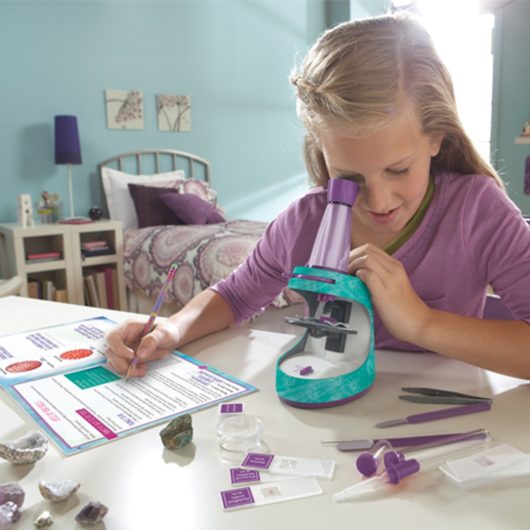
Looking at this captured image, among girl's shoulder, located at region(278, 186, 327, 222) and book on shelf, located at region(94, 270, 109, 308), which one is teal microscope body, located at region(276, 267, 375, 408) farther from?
book on shelf, located at region(94, 270, 109, 308)

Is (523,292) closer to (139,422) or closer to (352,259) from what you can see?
(352,259)

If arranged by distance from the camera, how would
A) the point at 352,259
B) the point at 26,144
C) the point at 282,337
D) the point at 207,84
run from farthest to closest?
1. the point at 207,84
2. the point at 26,144
3. the point at 282,337
4. the point at 352,259

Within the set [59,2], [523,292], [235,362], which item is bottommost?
[235,362]

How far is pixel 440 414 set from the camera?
2.17 ft

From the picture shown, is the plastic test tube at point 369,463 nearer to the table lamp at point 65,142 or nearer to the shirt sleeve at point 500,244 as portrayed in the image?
the shirt sleeve at point 500,244

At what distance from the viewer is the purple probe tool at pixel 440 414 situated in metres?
0.65

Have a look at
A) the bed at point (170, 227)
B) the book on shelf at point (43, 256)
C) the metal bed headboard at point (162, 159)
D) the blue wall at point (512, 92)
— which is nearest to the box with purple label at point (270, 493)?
the bed at point (170, 227)

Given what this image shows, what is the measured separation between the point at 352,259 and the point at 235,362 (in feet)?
0.82

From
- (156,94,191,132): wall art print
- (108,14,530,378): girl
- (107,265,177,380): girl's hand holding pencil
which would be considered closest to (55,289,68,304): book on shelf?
(156,94,191,132): wall art print

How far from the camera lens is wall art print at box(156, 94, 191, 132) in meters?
3.87

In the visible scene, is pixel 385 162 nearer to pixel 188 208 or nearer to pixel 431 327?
pixel 431 327

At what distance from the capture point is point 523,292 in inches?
33.1

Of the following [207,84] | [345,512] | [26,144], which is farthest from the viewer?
[207,84]

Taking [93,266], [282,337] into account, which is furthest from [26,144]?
[282,337]
